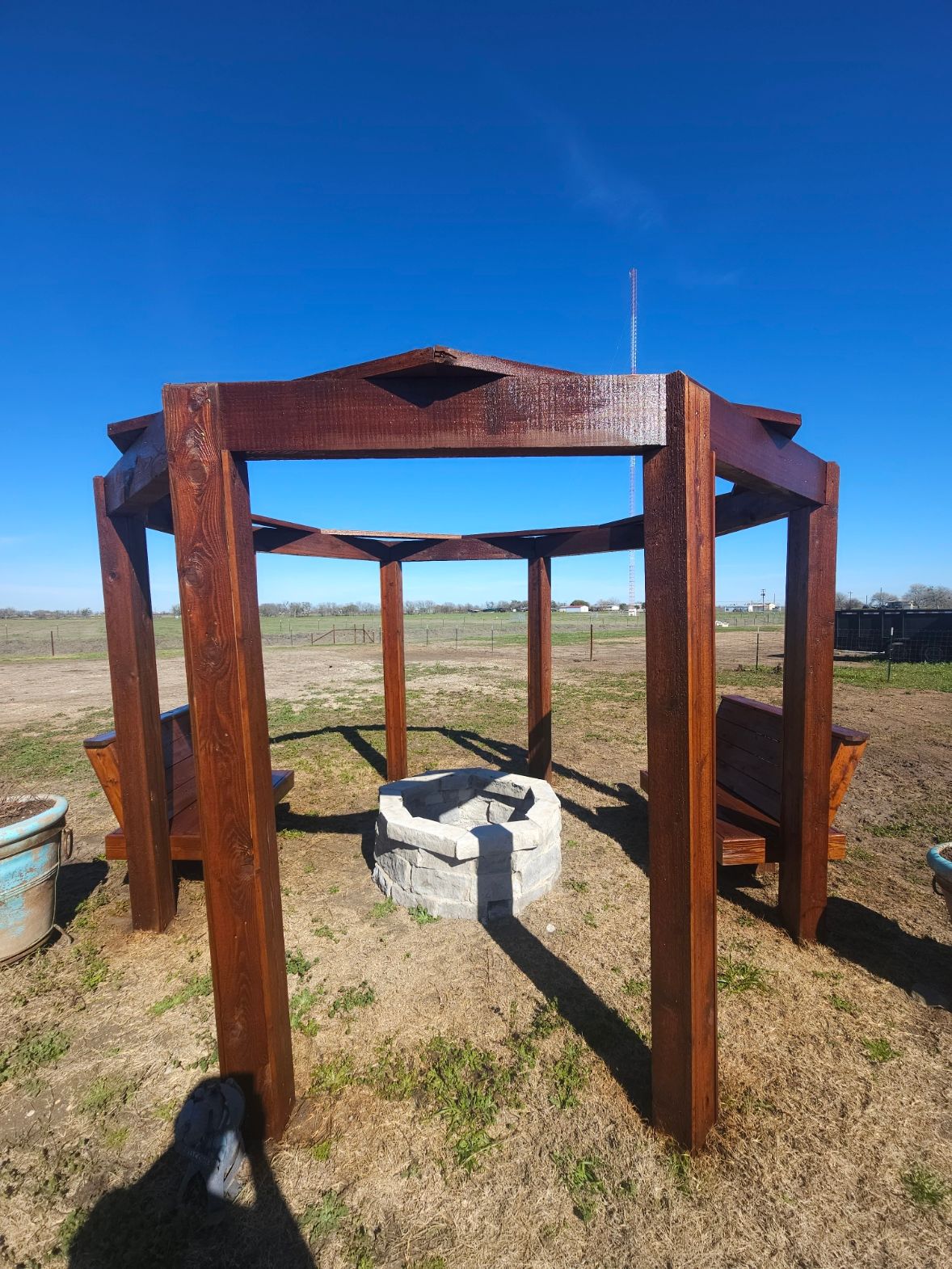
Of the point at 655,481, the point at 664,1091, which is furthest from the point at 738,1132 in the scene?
the point at 655,481

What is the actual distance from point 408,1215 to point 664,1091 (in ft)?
3.35

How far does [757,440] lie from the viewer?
2.26 m

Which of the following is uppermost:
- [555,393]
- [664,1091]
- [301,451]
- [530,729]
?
[555,393]

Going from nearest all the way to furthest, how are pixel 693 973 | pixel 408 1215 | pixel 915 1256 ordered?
pixel 915 1256 → pixel 408 1215 → pixel 693 973

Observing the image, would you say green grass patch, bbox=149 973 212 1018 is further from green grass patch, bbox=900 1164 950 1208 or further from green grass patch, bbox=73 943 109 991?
green grass patch, bbox=900 1164 950 1208

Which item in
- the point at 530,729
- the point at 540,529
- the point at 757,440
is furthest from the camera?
the point at 530,729

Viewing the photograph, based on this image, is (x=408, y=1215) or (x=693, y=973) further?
(x=693, y=973)

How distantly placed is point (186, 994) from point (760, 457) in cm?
402

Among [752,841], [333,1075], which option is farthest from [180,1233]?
[752,841]

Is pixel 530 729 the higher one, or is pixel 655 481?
pixel 655 481

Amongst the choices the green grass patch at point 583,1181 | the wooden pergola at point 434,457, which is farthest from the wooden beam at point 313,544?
the green grass patch at point 583,1181

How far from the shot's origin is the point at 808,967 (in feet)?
9.72

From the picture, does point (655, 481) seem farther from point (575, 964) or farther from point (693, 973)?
point (575, 964)

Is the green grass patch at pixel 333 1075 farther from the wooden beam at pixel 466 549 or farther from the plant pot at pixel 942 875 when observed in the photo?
the wooden beam at pixel 466 549
